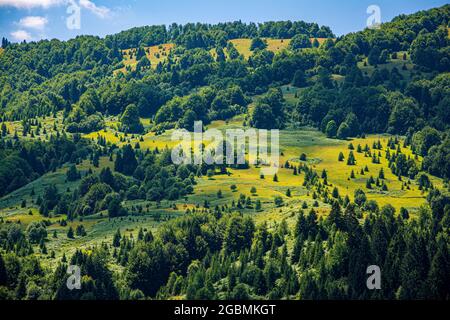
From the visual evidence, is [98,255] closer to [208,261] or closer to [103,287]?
[103,287]

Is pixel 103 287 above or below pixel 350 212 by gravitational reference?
below
